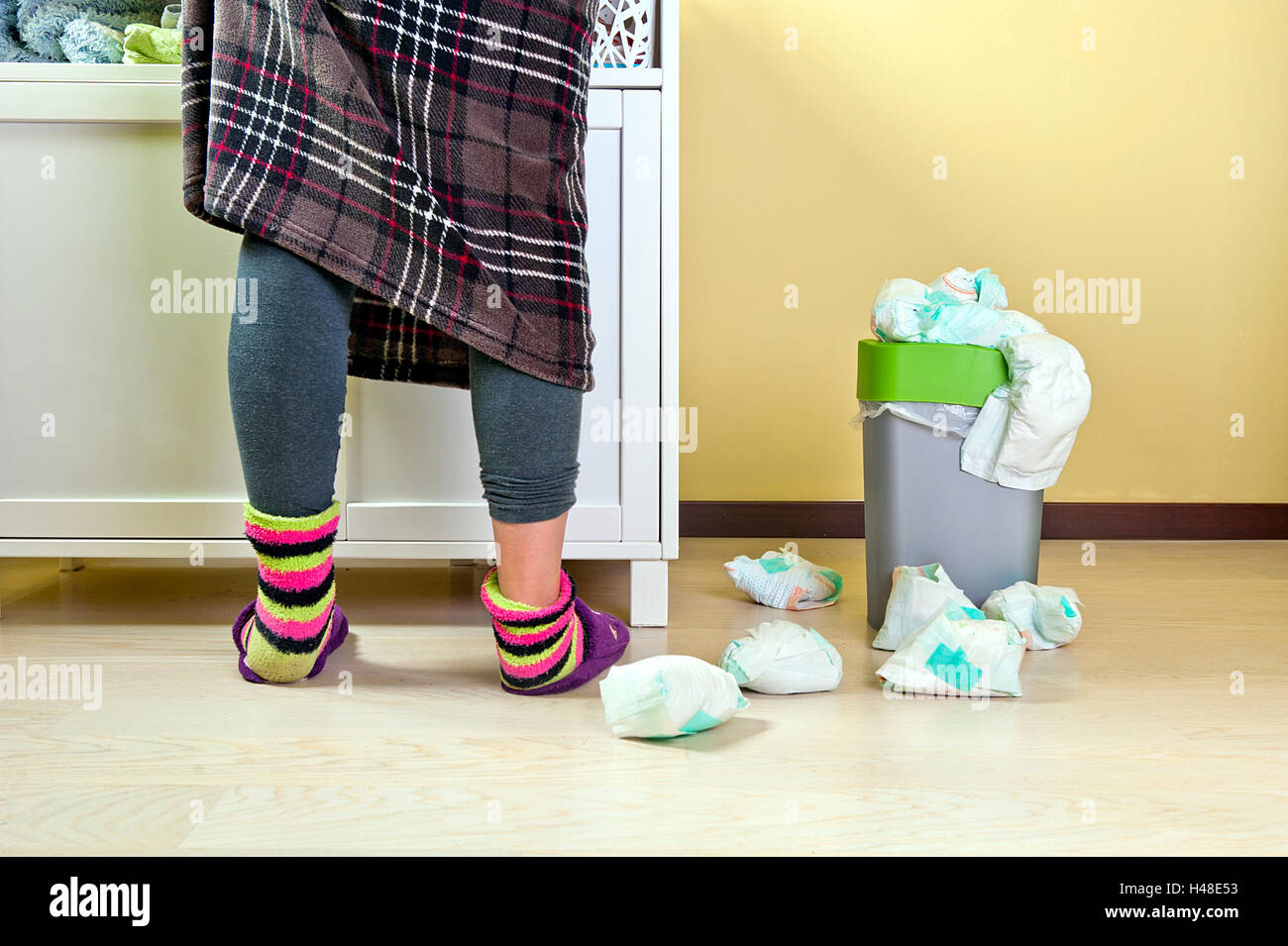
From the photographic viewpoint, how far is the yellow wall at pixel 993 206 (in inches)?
64.1

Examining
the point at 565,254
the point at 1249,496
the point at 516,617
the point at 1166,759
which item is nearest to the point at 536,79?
the point at 565,254

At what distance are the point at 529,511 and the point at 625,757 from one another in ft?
0.72

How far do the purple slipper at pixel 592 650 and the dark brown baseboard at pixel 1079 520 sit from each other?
734 millimetres

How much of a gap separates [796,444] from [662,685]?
0.99 metres

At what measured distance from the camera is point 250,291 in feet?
2.60

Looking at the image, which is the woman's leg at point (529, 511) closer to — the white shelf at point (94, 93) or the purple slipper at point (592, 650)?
the purple slipper at point (592, 650)

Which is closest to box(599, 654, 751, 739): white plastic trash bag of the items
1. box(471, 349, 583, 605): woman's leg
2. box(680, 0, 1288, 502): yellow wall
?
box(471, 349, 583, 605): woman's leg

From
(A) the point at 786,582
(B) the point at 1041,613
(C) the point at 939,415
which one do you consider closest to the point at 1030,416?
(C) the point at 939,415

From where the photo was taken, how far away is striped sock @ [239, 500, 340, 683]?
0.84 metres

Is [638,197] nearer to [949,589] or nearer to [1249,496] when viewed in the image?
[949,589]

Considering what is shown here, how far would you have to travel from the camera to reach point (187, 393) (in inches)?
44.9

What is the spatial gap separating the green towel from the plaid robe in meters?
0.31

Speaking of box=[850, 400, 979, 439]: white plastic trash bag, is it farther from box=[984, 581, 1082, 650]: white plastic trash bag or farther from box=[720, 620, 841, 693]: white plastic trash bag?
box=[720, 620, 841, 693]: white plastic trash bag

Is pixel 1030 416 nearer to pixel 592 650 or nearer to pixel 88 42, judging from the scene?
pixel 592 650
